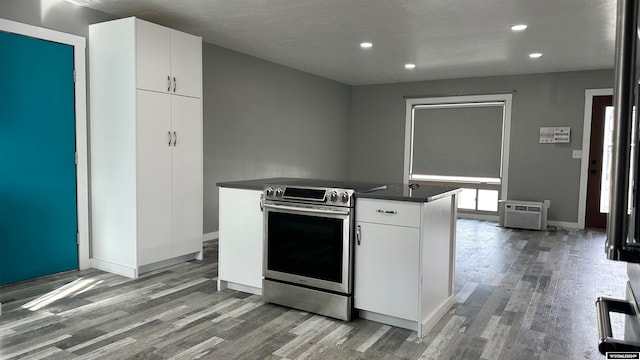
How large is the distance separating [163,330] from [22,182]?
1889 millimetres

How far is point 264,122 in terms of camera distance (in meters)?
6.23

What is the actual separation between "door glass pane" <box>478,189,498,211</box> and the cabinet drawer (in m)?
5.16

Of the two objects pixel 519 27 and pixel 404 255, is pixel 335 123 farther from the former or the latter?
pixel 404 255

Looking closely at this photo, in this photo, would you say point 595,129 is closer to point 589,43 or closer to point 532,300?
point 589,43

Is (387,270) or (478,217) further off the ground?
(387,270)

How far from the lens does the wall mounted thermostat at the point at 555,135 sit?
660 cm

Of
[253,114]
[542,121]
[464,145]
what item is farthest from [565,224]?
[253,114]

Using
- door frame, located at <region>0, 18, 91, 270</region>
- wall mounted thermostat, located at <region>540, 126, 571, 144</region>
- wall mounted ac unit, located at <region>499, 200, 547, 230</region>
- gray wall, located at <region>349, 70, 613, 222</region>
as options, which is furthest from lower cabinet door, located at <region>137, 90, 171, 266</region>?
wall mounted thermostat, located at <region>540, 126, 571, 144</region>

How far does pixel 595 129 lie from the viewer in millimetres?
6465

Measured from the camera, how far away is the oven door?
2.88 metres

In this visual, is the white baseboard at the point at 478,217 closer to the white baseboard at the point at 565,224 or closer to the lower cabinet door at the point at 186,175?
the white baseboard at the point at 565,224

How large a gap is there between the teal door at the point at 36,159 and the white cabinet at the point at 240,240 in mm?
1524

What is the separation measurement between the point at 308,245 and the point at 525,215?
4673mm

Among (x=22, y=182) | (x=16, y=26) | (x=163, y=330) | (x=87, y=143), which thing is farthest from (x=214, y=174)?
(x=163, y=330)
